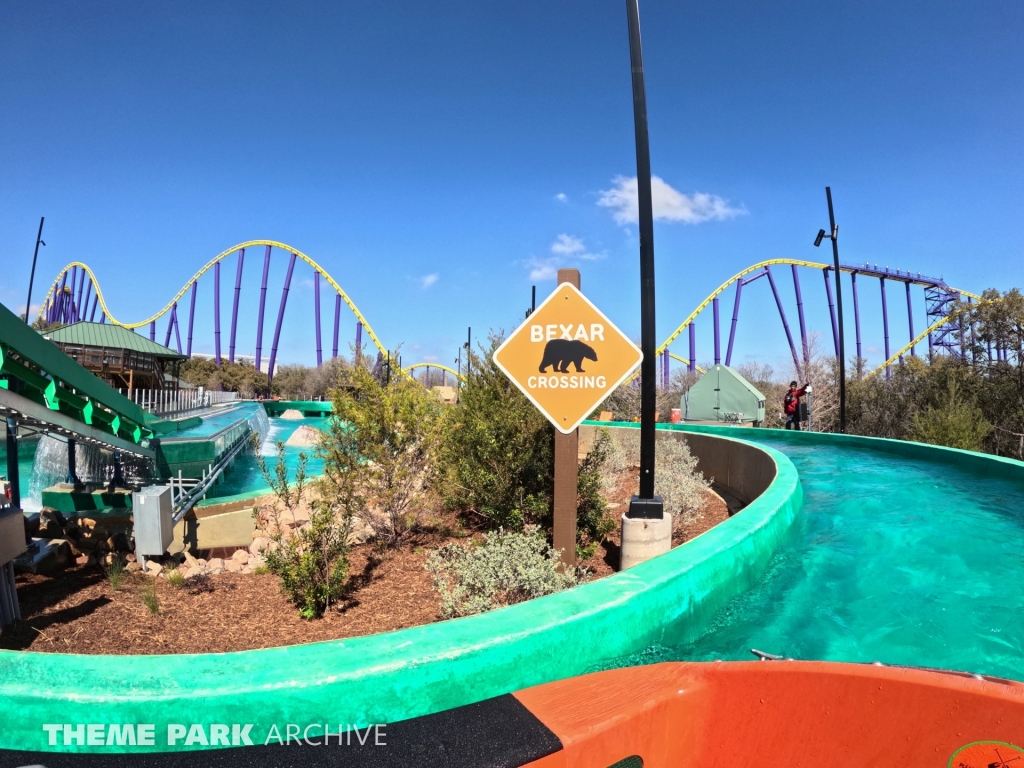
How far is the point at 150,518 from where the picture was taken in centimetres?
709

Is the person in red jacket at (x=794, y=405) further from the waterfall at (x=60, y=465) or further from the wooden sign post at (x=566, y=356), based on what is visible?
the waterfall at (x=60, y=465)

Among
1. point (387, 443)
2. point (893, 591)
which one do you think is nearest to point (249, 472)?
point (387, 443)

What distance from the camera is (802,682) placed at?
181cm

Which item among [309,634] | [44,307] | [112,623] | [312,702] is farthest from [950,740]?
[44,307]

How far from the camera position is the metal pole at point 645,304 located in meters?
4.97

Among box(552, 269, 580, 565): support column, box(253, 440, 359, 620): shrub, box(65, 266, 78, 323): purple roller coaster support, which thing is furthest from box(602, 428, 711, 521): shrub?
box(65, 266, 78, 323): purple roller coaster support

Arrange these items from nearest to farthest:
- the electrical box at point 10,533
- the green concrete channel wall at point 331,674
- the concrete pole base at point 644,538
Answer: the green concrete channel wall at point 331,674, the electrical box at point 10,533, the concrete pole base at point 644,538

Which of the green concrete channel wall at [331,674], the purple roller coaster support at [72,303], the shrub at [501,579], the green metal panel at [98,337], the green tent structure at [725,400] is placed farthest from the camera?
the purple roller coaster support at [72,303]

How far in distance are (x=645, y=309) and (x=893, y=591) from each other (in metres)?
2.64

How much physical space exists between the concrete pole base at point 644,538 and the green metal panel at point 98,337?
23.1 meters

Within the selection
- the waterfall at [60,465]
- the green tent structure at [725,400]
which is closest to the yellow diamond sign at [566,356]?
the waterfall at [60,465]

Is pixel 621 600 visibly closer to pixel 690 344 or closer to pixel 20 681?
pixel 20 681

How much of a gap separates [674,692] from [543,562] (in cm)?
227

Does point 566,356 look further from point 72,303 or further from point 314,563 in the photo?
point 72,303
